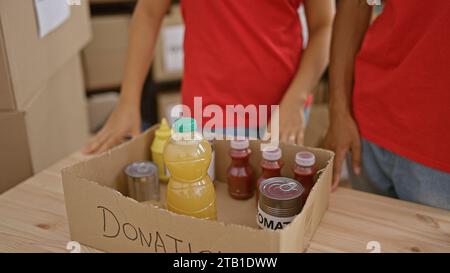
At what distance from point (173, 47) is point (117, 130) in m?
1.14

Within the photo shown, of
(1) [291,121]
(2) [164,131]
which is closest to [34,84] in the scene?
(2) [164,131]

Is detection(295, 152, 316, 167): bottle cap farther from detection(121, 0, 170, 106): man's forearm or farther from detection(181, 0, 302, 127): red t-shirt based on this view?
detection(121, 0, 170, 106): man's forearm

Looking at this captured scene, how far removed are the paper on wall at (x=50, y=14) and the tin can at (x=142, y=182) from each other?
1.33 ft

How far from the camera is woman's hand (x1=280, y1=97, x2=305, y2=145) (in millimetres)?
945

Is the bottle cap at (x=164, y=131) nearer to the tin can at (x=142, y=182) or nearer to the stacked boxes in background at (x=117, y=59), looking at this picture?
the tin can at (x=142, y=182)

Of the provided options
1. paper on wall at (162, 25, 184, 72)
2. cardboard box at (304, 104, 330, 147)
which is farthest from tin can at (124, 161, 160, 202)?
paper on wall at (162, 25, 184, 72)

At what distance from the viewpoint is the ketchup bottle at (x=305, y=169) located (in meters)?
0.80

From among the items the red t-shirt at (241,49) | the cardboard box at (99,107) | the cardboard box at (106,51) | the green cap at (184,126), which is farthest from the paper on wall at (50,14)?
the cardboard box at (99,107)

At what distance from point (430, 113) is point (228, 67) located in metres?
0.42

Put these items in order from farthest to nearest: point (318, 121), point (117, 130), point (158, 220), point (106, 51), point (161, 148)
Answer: point (106, 51), point (318, 121), point (117, 130), point (161, 148), point (158, 220)

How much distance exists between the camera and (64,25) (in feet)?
3.90

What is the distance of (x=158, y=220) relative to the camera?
0.67 meters

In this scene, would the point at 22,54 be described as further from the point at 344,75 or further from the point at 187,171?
the point at 344,75

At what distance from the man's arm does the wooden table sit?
0.29 feet
